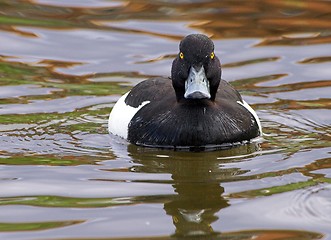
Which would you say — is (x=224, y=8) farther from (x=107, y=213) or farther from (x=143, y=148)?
(x=107, y=213)

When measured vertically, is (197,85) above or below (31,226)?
above

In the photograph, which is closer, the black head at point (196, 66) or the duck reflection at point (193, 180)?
the duck reflection at point (193, 180)

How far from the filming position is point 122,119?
33.9 feet

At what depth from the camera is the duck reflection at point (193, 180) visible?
7477mm

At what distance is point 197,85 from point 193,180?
103 cm

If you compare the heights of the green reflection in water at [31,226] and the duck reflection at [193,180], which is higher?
the duck reflection at [193,180]

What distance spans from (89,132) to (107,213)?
293 centimetres

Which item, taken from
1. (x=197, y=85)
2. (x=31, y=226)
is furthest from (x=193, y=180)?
(x=31, y=226)

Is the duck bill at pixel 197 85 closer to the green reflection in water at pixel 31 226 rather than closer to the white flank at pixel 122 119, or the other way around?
the white flank at pixel 122 119

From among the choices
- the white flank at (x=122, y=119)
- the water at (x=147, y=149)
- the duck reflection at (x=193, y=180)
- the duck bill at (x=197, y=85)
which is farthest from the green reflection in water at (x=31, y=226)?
the white flank at (x=122, y=119)

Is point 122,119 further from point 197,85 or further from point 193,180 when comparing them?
point 193,180

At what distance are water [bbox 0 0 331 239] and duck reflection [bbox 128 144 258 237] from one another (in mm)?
15

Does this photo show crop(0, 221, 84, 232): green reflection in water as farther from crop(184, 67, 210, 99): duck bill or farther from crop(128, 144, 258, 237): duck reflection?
crop(184, 67, 210, 99): duck bill

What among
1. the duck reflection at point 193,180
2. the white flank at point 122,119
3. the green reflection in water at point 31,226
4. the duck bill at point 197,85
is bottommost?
the green reflection in water at point 31,226
